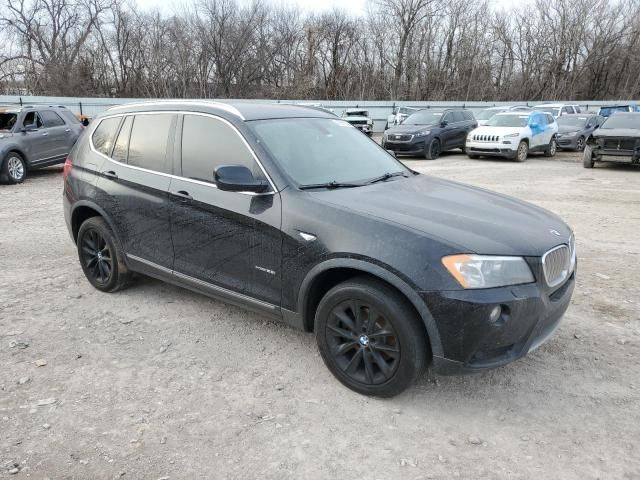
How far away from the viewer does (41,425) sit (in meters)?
3.02

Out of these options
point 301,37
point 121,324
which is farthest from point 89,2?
point 121,324

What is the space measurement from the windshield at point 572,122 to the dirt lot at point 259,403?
56.8ft

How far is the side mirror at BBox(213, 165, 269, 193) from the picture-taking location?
342 centimetres

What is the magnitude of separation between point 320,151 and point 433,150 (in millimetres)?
14633

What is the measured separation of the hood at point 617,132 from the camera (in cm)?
1377

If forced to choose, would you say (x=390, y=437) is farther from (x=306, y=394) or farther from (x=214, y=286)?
(x=214, y=286)

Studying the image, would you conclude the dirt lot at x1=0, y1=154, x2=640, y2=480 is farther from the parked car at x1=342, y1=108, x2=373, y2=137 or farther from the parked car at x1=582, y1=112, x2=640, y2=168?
the parked car at x1=342, y1=108, x2=373, y2=137

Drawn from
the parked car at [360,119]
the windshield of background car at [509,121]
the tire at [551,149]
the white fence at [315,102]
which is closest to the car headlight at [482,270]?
the white fence at [315,102]

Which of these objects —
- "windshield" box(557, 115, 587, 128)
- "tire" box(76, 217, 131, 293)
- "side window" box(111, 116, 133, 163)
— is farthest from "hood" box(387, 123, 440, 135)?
"tire" box(76, 217, 131, 293)

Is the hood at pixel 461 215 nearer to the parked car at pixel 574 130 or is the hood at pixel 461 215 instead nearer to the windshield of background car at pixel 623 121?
the windshield of background car at pixel 623 121

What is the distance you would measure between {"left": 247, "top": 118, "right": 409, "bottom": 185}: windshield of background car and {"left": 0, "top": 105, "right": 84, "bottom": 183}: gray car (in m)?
10.1

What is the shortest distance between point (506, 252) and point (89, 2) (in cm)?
4146

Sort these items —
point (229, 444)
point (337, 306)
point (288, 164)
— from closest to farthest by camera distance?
point (229, 444), point (337, 306), point (288, 164)

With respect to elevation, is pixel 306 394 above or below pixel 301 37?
below
